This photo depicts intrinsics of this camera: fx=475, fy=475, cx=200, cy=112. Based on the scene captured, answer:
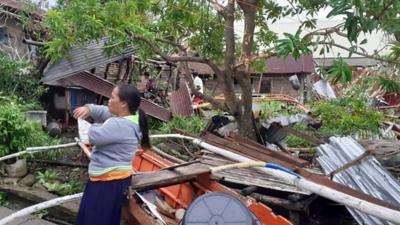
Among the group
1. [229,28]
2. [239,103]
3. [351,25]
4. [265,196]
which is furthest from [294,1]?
[351,25]

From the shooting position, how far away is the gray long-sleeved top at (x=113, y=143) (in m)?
3.83

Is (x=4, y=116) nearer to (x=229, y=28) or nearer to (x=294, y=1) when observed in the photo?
(x=229, y=28)

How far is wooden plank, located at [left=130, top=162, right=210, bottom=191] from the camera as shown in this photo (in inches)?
166

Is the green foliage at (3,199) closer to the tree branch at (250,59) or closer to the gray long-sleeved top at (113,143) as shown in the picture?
the gray long-sleeved top at (113,143)

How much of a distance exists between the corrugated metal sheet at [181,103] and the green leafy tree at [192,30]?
3.69 meters

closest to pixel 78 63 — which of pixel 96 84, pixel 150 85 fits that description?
pixel 96 84

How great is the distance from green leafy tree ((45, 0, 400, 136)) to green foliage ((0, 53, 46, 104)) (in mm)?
2479

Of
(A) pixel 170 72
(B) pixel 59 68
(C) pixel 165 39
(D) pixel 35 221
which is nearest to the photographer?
(D) pixel 35 221

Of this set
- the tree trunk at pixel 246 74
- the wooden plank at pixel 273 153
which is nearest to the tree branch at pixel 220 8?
the tree trunk at pixel 246 74

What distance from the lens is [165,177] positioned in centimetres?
426

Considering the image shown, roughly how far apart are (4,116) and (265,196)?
14.0 feet

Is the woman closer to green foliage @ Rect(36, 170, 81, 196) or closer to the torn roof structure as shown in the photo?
green foliage @ Rect(36, 170, 81, 196)

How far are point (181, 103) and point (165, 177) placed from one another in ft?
26.6

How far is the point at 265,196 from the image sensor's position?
5504 millimetres
